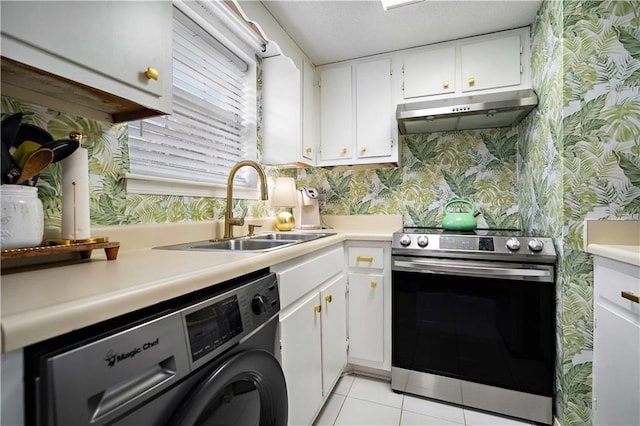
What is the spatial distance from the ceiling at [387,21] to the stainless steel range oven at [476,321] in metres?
1.32

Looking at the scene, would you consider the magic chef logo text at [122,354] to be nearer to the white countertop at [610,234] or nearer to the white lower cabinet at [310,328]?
the white lower cabinet at [310,328]

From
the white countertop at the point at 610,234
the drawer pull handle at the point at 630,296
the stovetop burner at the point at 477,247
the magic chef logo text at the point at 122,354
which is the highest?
the white countertop at the point at 610,234

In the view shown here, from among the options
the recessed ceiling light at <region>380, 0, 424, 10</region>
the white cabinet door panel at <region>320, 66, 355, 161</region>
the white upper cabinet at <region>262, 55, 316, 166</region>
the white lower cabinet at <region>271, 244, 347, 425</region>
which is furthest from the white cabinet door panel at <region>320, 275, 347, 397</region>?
the recessed ceiling light at <region>380, 0, 424, 10</region>

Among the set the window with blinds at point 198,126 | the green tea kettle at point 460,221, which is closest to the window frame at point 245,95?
the window with blinds at point 198,126

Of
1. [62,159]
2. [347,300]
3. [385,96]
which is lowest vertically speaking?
[347,300]

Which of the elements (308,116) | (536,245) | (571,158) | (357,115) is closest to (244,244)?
(308,116)

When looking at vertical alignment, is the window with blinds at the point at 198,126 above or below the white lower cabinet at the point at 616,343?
above

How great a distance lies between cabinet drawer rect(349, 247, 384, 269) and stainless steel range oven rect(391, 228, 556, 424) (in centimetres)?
12

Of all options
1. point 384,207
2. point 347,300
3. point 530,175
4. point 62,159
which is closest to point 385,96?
point 384,207

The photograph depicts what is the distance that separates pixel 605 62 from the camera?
1327 mm

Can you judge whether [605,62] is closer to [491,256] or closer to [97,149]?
[491,256]

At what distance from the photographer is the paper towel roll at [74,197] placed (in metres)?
0.94

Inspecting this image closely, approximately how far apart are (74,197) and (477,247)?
179 cm

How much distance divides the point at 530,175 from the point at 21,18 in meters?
2.31
